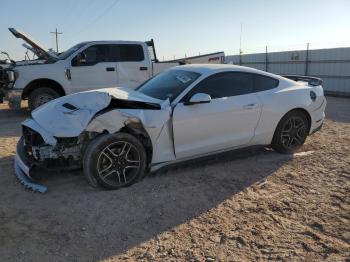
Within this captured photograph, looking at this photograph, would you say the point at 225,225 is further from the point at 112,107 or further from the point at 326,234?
the point at 112,107

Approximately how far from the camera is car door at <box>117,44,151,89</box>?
1080 cm

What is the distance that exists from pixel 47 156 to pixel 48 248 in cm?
145

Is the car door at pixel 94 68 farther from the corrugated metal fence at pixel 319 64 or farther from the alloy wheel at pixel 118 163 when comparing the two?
the corrugated metal fence at pixel 319 64

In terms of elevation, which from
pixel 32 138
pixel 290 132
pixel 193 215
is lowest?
pixel 193 215

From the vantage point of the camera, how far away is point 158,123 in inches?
194

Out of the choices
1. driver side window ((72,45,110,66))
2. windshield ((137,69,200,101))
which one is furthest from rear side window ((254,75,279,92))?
driver side window ((72,45,110,66))

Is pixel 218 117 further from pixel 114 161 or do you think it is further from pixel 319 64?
pixel 319 64

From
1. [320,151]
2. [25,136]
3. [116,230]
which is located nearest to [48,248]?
[116,230]

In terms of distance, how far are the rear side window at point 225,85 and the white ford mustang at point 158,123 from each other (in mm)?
14

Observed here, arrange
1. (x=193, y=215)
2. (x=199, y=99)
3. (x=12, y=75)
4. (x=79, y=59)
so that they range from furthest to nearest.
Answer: (x=79, y=59) → (x=12, y=75) → (x=199, y=99) → (x=193, y=215)

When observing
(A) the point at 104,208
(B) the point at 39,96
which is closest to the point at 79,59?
(B) the point at 39,96

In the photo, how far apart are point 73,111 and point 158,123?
107 cm

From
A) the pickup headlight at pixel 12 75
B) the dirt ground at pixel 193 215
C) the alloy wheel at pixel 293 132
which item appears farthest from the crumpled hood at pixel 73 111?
the pickup headlight at pixel 12 75

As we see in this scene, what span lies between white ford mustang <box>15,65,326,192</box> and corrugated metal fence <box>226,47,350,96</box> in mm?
12476
